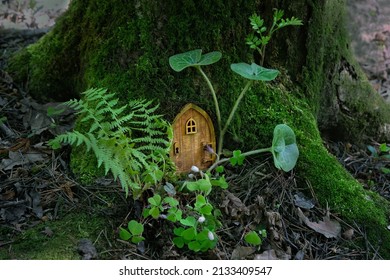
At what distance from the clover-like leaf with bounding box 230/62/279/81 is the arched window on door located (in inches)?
17.4

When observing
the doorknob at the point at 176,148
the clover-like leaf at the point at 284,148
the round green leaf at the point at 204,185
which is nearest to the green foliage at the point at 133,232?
the round green leaf at the point at 204,185

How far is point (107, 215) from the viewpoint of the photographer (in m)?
2.73

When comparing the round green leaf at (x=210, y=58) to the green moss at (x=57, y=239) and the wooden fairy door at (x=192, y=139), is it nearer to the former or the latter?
the wooden fairy door at (x=192, y=139)

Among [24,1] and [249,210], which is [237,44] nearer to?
[249,210]

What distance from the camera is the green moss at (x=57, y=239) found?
7.97 ft

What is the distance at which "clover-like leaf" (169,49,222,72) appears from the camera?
288 centimetres

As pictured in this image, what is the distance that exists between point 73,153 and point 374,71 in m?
4.39

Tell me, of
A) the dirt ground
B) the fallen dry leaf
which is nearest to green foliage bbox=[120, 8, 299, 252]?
the fallen dry leaf

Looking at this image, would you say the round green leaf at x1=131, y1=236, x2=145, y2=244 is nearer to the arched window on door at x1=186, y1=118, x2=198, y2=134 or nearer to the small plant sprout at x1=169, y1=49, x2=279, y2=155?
the arched window on door at x1=186, y1=118, x2=198, y2=134

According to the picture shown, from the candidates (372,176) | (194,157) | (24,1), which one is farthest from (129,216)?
(24,1)

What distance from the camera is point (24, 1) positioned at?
5.53m

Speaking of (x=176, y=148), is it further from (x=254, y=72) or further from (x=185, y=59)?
(x=254, y=72)

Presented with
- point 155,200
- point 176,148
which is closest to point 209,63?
point 176,148

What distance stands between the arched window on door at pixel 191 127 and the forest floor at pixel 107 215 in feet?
1.24
